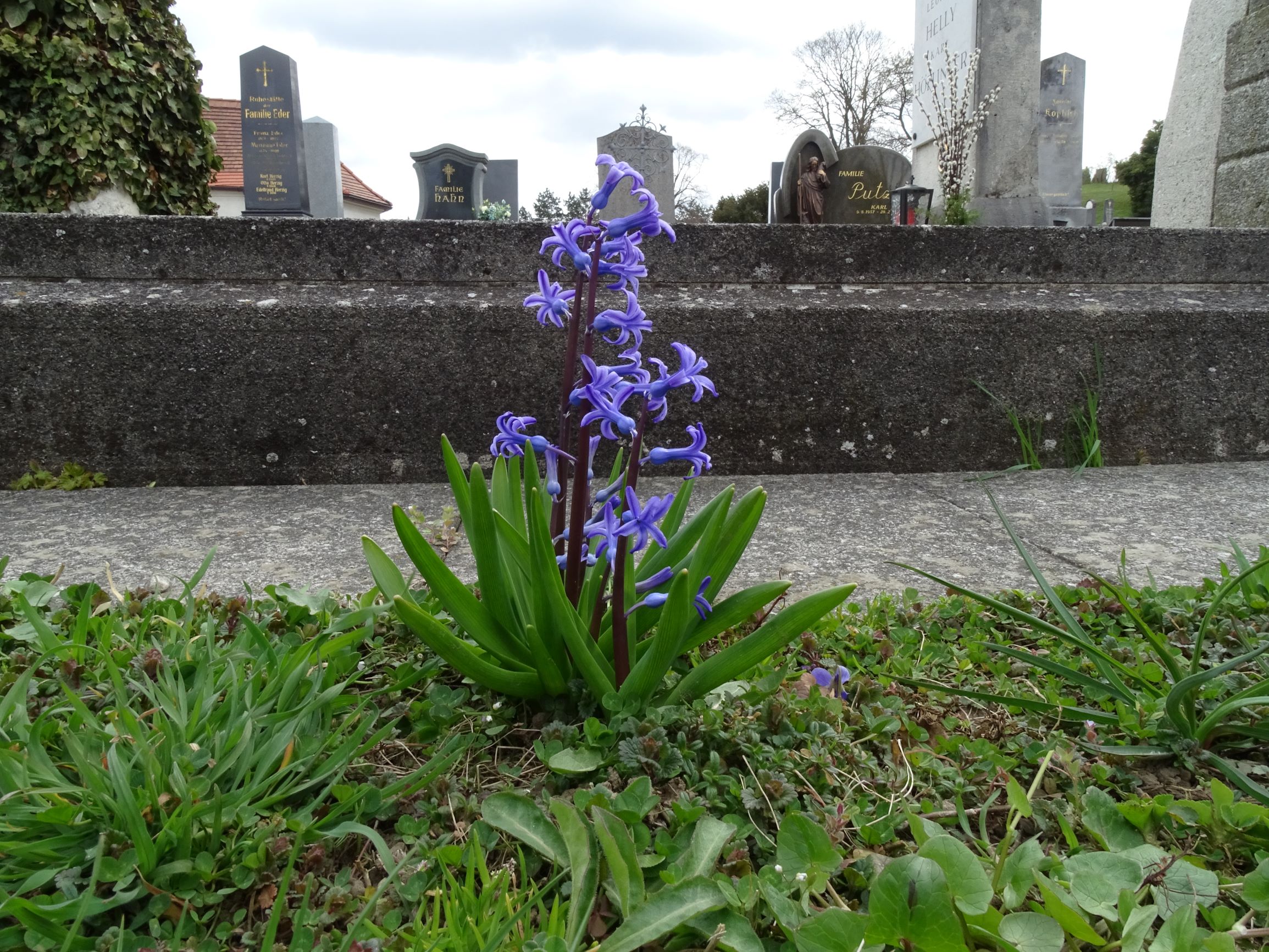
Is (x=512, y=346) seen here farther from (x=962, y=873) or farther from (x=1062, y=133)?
(x=1062, y=133)

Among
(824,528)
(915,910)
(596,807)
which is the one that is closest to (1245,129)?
(824,528)

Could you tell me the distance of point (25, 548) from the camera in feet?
7.47

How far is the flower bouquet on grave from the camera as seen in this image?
118cm

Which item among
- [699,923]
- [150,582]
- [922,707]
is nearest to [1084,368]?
[922,707]

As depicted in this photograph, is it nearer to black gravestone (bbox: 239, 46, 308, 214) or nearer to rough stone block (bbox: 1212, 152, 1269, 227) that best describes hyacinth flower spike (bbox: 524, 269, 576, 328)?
rough stone block (bbox: 1212, 152, 1269, 227)

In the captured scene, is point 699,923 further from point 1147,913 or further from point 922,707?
point 922,707

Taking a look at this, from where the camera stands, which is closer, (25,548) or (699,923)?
(699,923)

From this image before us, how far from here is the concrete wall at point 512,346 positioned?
2.98m

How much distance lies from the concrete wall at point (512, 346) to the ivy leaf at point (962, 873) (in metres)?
→ 2.26

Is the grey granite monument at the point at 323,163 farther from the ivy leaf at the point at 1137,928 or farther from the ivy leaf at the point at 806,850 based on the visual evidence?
the ivy leaf at the point at 1137,928

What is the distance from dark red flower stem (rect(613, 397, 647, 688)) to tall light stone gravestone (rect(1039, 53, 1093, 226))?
1387 cm

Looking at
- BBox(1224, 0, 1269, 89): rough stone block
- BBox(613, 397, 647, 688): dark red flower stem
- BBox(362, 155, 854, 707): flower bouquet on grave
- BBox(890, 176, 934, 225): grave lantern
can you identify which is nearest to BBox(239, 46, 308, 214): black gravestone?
BBox(890, 176, 934, 225): grave lantern

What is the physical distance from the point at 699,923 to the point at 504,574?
2.08ft

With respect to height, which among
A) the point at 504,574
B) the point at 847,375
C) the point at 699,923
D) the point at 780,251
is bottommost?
the point at 699,923
